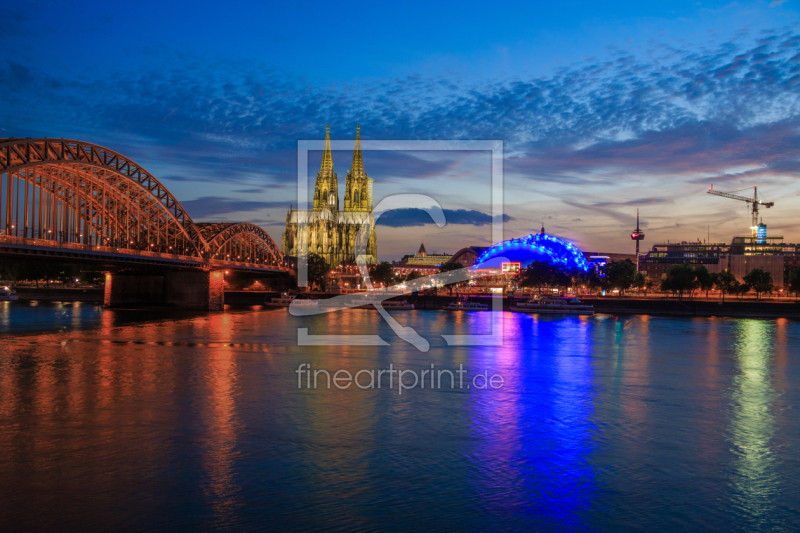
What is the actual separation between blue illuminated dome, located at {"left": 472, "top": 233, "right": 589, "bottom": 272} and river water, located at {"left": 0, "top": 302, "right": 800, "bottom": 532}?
312ft

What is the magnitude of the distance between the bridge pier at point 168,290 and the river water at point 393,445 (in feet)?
147

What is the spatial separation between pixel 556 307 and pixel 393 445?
222ft

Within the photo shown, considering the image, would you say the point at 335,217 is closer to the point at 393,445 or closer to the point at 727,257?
the point at 727,257

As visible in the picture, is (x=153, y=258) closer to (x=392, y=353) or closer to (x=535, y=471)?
(x=392, y=353)

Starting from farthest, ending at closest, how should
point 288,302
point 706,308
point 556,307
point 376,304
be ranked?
point 288,302 → point 376,304 → point 556,307 → point 706,308

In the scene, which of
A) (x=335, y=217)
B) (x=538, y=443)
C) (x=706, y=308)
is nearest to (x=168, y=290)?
(x=706, y=308)

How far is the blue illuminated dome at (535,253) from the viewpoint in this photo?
135000 mm

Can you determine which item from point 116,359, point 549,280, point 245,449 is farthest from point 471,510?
point 549,280

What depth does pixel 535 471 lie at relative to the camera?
14.8 metres

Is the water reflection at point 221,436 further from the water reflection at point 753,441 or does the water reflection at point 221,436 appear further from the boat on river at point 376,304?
the boat on river at point 376,304

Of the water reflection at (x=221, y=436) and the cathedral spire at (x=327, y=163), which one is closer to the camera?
the water reflection at (x=221, y=436)

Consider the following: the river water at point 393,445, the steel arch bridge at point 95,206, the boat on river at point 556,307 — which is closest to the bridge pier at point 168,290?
the steel arch bridge at point 95,206

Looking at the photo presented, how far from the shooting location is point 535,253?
164 metres

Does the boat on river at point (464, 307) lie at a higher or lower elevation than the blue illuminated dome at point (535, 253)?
lower
